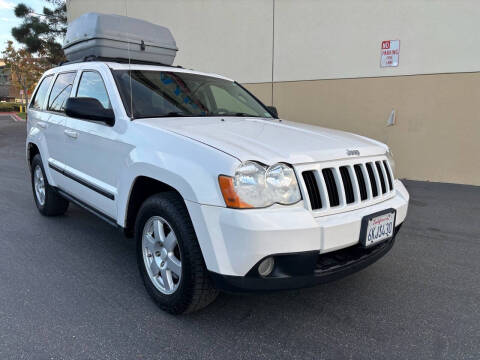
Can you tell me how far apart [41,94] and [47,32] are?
19.5 m

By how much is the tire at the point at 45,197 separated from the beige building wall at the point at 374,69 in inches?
218

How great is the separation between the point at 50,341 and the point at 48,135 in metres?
2.65

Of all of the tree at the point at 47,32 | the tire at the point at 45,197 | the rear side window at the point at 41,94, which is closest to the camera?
the tire at the point at 45,197

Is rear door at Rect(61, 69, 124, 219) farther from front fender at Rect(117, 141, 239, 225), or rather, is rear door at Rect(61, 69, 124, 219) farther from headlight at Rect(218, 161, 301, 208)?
headlight at Rect(218, 161, 301, 208)

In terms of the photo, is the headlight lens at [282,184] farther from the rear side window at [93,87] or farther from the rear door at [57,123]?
the rear door at [57,123]

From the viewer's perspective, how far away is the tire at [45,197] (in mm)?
4493

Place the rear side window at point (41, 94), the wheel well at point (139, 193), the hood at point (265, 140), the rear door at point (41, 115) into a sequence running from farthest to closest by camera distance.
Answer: the rear side window at point (41, 94)
the rear door at point (41, 115)
the wheel well at point (139, 193)
the hood at point (265, 140)

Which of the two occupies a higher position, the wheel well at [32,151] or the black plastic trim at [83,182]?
the wheel well at [32,151]

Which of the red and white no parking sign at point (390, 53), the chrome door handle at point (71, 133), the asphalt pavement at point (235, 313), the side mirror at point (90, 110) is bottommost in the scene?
the asphalt pavement at point (235, 313)

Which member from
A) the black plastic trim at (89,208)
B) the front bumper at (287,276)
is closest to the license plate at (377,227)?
the front bumper at (287,276)

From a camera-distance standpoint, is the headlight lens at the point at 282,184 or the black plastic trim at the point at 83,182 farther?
the black plastic trim at the point at 83,182

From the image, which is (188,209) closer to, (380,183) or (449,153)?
(380,183)

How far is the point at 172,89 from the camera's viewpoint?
3.33 metres

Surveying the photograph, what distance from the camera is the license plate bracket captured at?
7.59 feet
